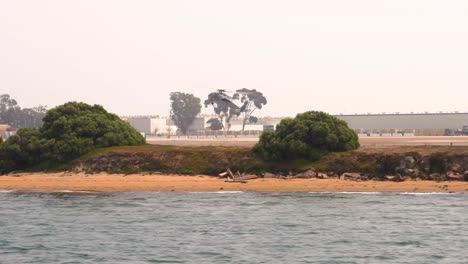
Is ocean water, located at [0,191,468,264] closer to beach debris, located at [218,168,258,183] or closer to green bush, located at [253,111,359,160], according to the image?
beach debris, located at [218,168,258,183]

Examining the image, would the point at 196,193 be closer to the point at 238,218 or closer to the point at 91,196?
the point at 91,196

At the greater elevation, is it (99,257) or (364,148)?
(364,148)

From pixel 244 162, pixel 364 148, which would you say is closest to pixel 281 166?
pixel 244 162

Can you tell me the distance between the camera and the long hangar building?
180 meters

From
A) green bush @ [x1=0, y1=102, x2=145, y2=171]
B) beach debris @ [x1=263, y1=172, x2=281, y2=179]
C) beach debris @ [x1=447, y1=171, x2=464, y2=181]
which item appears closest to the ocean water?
beach debris @ [x1=447, y1=171, x2=464, y2=181]

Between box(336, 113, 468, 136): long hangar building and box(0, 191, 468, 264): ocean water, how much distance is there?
408ft

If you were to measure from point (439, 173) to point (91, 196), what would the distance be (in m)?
24.6

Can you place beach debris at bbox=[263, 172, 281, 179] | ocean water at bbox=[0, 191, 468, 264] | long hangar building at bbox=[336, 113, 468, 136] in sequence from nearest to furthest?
ocean water at bbox=[0, 191, 468, 264] < beach debris at bbox=[263, 172, 281, 179] < long hangar building at bbox=[336, 113, 468, 136]

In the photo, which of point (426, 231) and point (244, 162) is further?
point (244, 162)

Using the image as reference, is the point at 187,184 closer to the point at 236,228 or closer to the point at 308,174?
the point at 308,174

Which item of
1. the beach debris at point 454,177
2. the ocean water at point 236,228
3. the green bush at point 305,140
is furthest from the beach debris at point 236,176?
the beach debris at point 454,177

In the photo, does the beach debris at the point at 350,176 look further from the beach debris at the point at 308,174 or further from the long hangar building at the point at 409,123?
the long hangar building at the point at 409,123

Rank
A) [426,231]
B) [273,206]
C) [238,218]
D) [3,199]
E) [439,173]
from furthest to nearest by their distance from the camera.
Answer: [439,173]
[3,199]
[273,206]
[238,218]
[426,231]

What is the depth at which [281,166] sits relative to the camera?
65562 millimetres
